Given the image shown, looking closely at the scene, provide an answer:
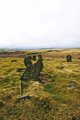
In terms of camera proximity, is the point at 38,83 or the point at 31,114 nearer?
the point at 31,114

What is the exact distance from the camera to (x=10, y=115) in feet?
104

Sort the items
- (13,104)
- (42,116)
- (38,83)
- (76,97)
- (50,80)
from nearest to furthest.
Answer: (42,116), (13,104), (76,97), (38,83), (50,80)

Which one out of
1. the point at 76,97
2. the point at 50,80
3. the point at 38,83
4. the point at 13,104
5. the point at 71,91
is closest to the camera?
the point at 13,104

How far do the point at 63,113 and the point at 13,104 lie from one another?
739cm

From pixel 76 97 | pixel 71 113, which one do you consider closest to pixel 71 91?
pixel 76 97

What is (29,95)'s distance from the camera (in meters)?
36.2

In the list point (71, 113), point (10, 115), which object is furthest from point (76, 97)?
point (10, 115)

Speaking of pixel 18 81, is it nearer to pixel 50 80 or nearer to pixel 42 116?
pixel 50 80

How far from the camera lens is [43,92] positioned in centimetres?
3797

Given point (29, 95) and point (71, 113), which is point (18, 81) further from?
point (71, 113)

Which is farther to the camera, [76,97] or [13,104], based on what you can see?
[76,97]

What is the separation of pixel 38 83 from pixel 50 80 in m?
3.98

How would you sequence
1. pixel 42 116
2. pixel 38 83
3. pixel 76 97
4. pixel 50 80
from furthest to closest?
pixel 50 80, pixel 38 83, pixel 76 97, pixel 42 116

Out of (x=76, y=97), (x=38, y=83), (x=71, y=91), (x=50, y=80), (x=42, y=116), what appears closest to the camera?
(x=42, y=116)
